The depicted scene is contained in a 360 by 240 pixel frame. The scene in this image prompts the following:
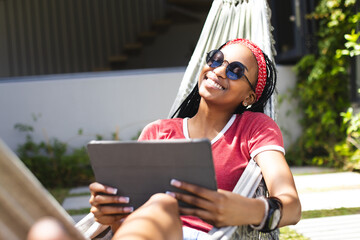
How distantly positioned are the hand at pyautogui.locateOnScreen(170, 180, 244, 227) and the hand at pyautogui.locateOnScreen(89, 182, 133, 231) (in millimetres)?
207

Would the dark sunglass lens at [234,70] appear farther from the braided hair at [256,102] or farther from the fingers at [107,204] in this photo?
the fingers at [107,204]

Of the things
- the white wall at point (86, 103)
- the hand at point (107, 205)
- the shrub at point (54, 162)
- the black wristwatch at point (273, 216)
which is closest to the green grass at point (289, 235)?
the black wristwatch at point (273, 216)

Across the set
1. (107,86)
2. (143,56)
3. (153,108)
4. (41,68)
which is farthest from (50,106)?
(143,56)

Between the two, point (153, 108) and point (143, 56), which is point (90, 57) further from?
point (153, 108)

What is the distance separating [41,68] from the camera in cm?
789

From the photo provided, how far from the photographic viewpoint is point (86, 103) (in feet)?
17.9

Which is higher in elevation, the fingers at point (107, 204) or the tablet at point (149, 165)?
the tablet at point (149, 165)

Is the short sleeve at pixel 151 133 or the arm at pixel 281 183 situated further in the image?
the short sleeve at pixel 151 133

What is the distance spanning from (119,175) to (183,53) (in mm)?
7561

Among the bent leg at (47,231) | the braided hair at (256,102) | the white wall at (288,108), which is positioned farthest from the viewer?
the white wall at (288,108)

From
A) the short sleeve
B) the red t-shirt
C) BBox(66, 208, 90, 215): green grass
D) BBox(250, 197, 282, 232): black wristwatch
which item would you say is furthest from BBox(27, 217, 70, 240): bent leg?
BBox(66, 208, 90, 215): green grass

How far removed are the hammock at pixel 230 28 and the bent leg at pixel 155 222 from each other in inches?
46.1

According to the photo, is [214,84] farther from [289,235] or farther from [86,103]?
[86,103]

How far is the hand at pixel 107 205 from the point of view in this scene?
5.14ft
